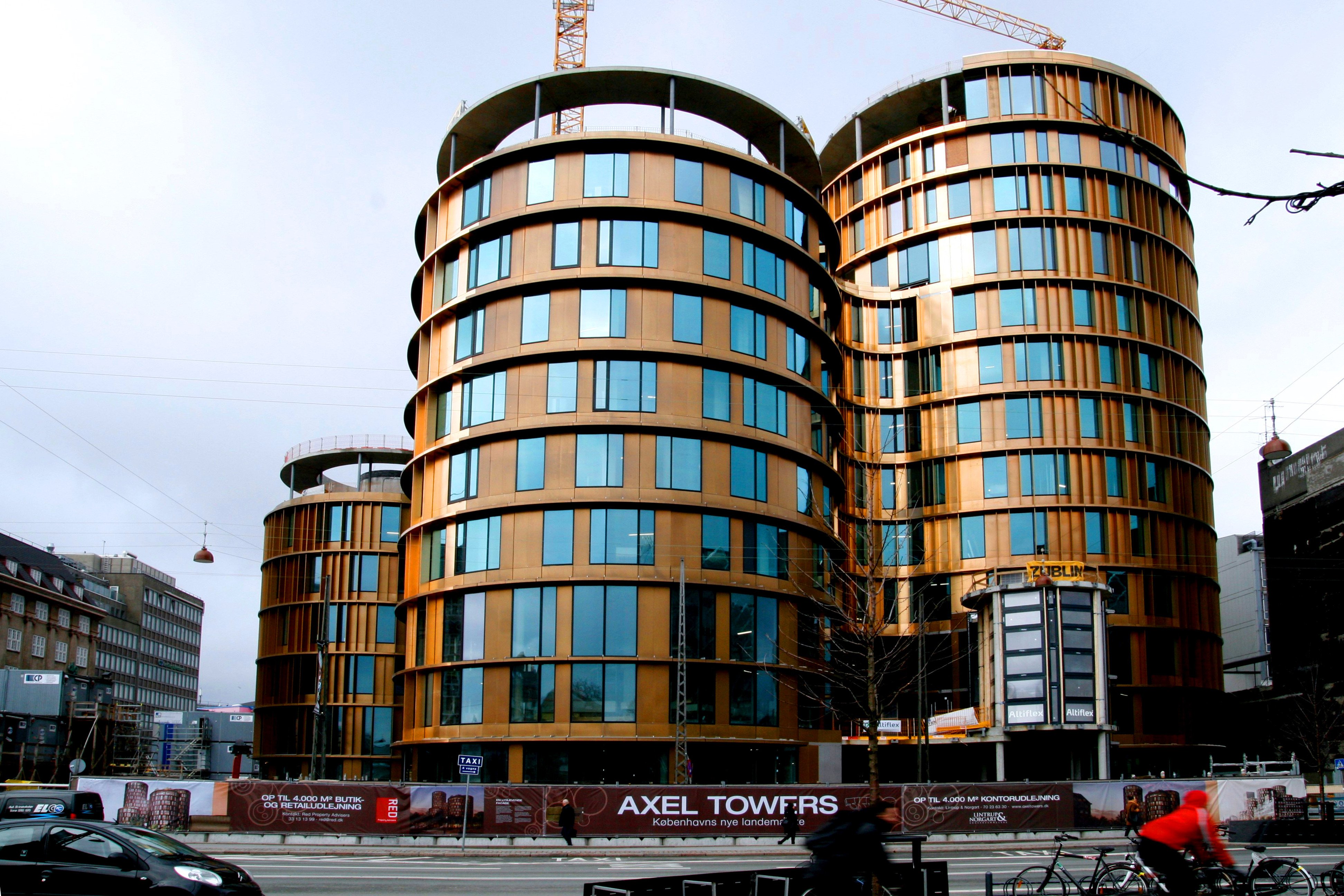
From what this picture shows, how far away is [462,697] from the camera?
46.0 m

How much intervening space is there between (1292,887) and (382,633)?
6411 centimetres

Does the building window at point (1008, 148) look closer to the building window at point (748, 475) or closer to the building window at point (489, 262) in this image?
the building window at point (748, 475)

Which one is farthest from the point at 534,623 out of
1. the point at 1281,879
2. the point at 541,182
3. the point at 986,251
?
the point at 986,251

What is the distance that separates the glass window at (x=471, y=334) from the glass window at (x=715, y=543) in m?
11.9

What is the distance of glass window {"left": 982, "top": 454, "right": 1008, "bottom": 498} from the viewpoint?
214 feet

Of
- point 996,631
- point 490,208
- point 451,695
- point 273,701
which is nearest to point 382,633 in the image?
point 273,701

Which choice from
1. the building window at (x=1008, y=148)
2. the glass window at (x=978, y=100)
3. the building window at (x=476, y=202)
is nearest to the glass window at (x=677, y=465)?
the building window at (x=476, y=202)

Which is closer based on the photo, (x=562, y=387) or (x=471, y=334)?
(x=562, y=387)

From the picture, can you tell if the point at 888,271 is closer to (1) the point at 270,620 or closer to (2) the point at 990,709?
(2) the point at 990,709

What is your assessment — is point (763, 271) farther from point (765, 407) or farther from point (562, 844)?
point (562, 844)

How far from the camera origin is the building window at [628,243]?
156 feet

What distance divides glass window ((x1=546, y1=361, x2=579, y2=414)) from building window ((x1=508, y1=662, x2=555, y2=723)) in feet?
32.7

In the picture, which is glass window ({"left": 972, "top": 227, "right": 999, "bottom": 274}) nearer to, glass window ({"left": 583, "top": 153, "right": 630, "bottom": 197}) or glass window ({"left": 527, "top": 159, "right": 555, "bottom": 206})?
glass window ({"left": 583, "top": 153, "right": 630, "bottom": 197})

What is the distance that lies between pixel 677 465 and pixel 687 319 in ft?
19.8
